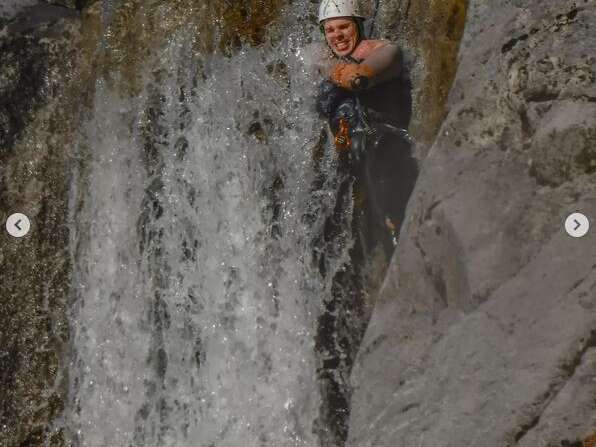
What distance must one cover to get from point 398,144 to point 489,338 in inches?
40.5

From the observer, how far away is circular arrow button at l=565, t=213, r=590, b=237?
3289mm

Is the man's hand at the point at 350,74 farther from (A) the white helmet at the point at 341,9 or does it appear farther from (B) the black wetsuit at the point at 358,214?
(A) the white helmet at the point at 341,9

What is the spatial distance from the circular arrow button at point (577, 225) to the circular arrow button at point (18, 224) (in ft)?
9.04

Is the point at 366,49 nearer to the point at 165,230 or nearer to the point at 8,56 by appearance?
the point at 165,230

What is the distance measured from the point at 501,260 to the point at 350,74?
113cm

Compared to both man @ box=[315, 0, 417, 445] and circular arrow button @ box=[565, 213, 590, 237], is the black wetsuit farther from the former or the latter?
circular arrow button @ box=[565, 213, 590, 237]

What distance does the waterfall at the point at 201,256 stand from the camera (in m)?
4.19

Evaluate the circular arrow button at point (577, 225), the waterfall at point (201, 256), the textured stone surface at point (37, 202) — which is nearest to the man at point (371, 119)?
the waterfall at point (201, 256)

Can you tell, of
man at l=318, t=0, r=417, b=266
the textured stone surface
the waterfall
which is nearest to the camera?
man at l=318, t=0, r=417, b=266

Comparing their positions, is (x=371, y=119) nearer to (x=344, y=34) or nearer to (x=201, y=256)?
(x=344, y=34)

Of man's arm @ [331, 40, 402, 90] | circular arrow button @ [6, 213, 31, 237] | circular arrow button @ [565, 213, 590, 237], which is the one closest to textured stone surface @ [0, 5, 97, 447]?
circular arrow button @ [6, 213, 31, 237]

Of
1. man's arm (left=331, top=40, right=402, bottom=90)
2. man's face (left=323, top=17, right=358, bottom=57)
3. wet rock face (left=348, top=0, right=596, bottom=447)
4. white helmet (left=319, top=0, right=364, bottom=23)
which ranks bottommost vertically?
wet rock face (left=348, top=0, right=596, bottom=447)

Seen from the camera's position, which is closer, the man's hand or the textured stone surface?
the man's hand

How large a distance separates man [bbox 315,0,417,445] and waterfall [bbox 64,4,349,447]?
7 centimetres
